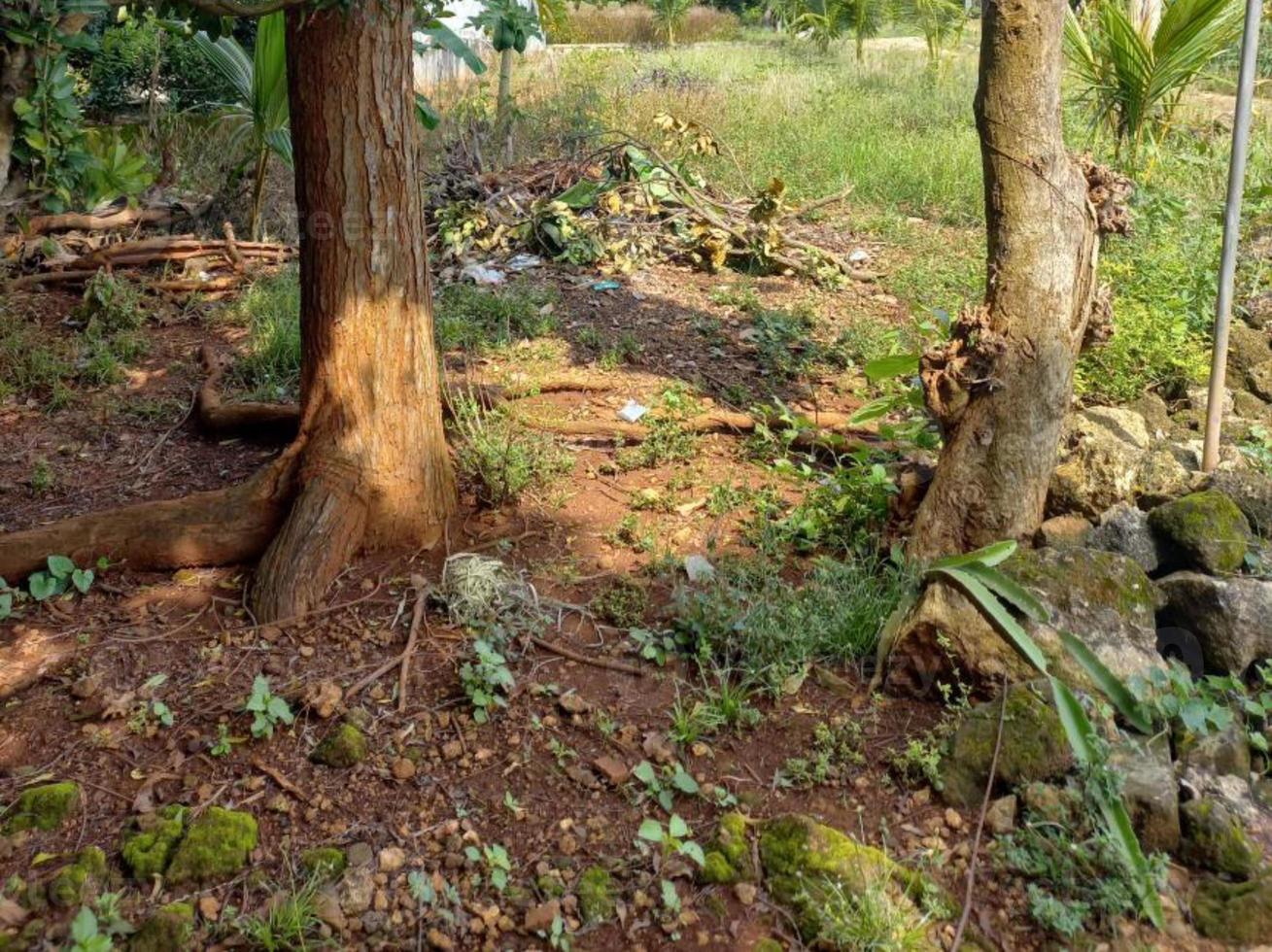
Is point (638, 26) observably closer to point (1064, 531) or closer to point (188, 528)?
point (1064, 531)

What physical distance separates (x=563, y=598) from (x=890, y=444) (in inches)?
64.7

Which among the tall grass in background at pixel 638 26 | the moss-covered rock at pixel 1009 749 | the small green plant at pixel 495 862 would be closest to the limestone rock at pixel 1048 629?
the moss-covered rock at pixel 1009 749

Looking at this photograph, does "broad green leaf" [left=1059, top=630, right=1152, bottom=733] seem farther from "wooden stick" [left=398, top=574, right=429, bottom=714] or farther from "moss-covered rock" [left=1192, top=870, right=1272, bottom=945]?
"wooden stick" [left=398, top=574, right=429, bottom=714]

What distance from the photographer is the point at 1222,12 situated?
700cm

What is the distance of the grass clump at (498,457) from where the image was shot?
3947mm

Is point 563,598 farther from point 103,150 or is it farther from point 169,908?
point 103,150

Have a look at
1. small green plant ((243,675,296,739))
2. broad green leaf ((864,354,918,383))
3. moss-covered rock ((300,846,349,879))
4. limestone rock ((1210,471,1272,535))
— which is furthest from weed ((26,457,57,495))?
limestone rock ((1210,471,1272,535))

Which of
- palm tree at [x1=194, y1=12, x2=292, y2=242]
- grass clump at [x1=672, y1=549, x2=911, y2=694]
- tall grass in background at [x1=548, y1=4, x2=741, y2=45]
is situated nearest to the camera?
grass clump at [x1=672, y1=549, x2=911, y2=694]

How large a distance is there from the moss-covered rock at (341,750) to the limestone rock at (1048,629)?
1430 mm

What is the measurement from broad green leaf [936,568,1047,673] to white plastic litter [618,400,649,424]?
1.98 m

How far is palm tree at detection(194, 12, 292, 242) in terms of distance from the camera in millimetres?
6594

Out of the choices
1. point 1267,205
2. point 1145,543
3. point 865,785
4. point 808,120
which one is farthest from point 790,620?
point 808,120

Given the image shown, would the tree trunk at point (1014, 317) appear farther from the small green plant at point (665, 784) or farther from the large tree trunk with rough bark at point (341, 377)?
the large tree trunk with rough bark at point (341, 377)

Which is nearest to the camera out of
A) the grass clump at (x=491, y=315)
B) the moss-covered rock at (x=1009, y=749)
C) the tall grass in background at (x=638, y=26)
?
the moss-covered rock at (x=1009, y=749)
